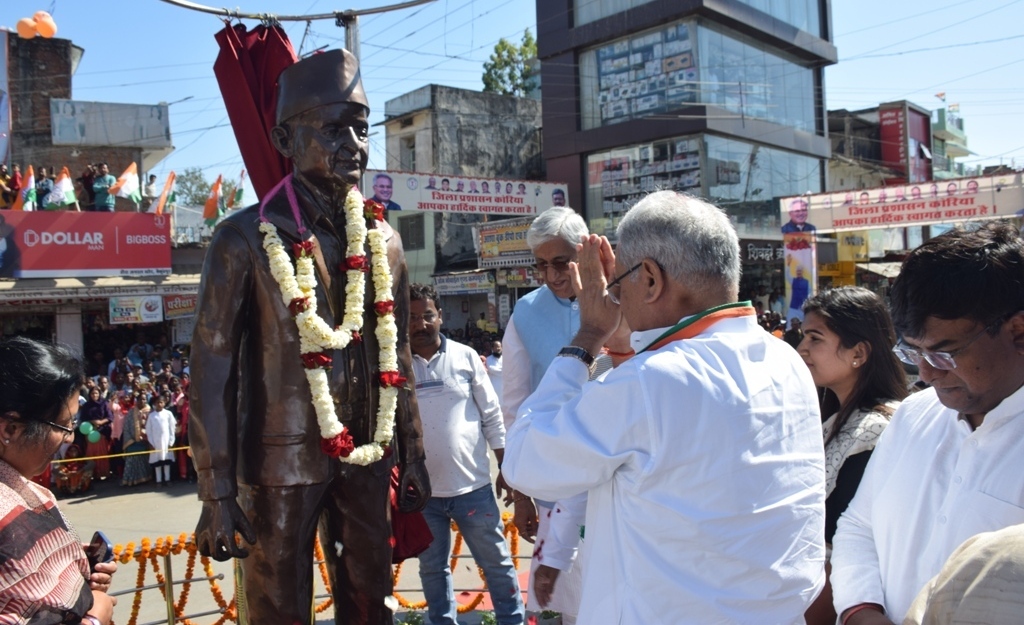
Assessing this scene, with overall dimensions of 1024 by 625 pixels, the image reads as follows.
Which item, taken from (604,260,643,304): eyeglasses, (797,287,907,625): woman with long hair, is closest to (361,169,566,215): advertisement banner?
(797,287,907,625): woman with long hair

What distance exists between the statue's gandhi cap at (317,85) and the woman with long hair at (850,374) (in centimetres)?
186

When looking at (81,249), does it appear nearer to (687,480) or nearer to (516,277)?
(516,277)

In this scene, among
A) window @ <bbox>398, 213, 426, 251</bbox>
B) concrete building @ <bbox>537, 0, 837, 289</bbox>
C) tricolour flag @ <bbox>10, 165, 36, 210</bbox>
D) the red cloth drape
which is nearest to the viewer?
the red cloth drape

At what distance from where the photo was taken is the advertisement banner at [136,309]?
1549cm

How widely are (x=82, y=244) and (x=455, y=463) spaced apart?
1408 cm

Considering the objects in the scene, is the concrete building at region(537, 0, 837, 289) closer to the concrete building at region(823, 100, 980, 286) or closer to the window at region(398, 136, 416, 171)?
the concrete building at region(823, 100, 980, 286)

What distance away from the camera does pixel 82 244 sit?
15.4 m

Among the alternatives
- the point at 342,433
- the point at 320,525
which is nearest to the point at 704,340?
the point at 342,433

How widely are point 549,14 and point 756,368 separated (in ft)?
81.1

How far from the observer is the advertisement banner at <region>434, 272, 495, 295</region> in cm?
2068

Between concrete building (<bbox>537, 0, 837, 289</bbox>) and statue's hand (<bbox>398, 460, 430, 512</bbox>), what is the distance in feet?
60.4

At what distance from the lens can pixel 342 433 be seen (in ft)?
8.48

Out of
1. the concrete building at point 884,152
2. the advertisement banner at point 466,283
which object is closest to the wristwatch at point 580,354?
the advertisement banner at point 466,283

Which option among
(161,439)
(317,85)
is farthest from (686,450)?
(161,439)
